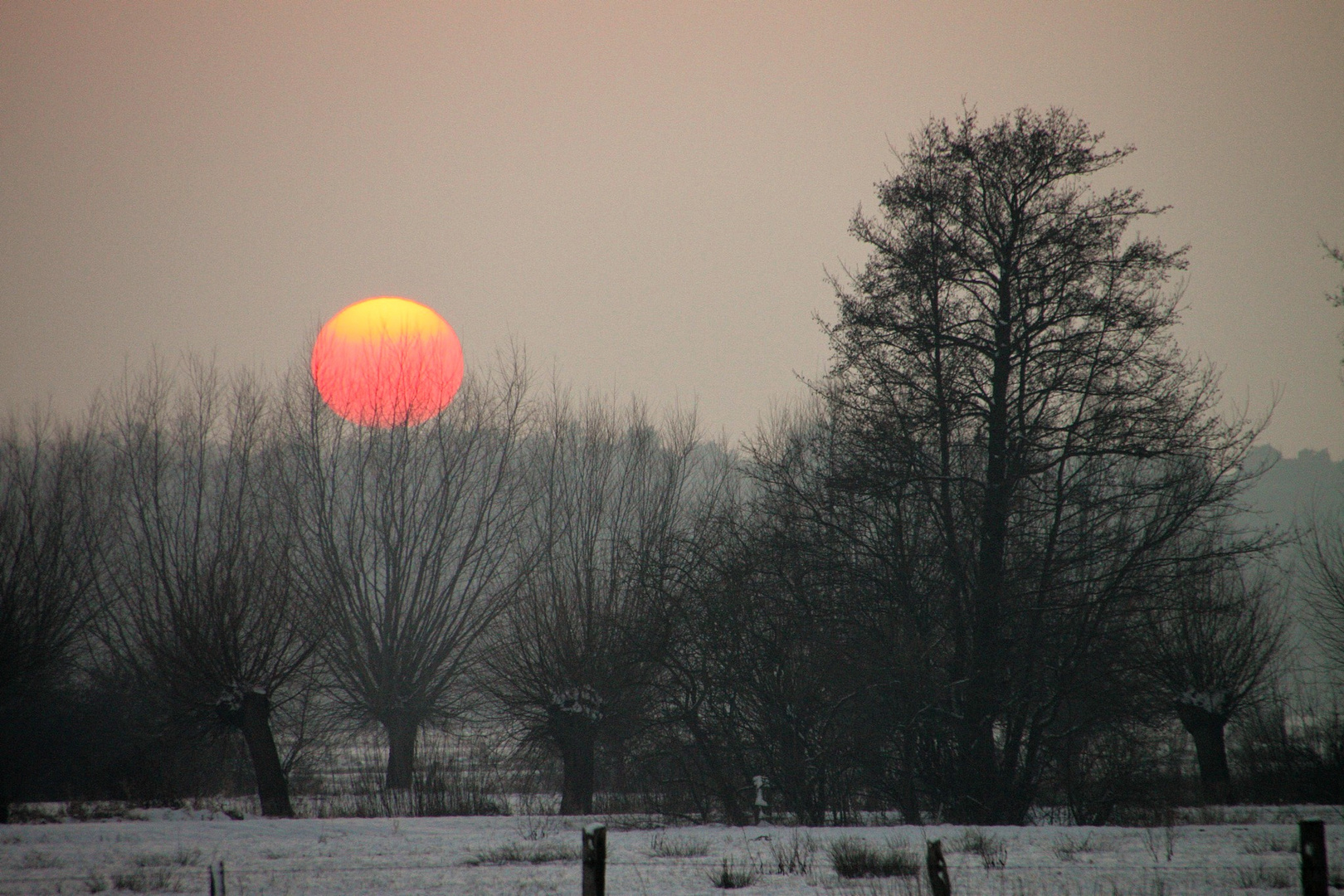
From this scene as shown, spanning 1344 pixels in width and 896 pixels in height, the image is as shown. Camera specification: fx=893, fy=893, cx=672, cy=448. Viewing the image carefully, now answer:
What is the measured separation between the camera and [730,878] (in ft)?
28.5

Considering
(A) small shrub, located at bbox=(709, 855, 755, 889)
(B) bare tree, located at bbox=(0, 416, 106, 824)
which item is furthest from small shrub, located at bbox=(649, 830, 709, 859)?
(B) bare tree, located at bbox=(0, 416, 106, 824)

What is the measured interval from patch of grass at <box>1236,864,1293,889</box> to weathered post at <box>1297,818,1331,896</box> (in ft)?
8.02

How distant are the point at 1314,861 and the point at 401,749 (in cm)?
2425

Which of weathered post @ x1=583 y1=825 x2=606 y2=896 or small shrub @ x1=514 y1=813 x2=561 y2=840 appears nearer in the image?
weathered post @ x1=583 y1=825 x2=606 y2=896

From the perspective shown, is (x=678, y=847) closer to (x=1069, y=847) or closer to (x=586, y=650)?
(x=1069, y=847)

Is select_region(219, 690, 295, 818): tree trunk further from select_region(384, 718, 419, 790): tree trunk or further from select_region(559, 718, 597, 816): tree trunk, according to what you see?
select_region(384, 718, 419, 790): tree trunk

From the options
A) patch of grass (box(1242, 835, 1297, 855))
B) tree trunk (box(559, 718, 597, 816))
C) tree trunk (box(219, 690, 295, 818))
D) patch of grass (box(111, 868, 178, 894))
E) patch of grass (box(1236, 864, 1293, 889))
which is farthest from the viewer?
tree trunk (box(559, 718, 597, 816))

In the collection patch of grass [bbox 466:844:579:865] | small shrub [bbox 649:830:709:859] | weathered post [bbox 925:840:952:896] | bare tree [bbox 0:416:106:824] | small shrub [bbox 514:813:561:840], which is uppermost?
bare tree [bbox 0:416:106:824]

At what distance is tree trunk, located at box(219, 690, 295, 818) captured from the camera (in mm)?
18344

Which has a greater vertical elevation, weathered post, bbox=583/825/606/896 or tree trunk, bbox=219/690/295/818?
weathered post, bbox=583/825/606/896

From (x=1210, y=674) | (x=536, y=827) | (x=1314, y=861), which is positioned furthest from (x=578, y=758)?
(x=1210, y=674)

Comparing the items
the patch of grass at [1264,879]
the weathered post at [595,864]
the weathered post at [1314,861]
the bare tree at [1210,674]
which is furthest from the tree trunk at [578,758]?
the weathered post at [1314,861]

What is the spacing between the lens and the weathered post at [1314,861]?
19.3ft

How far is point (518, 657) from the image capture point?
824 inches
